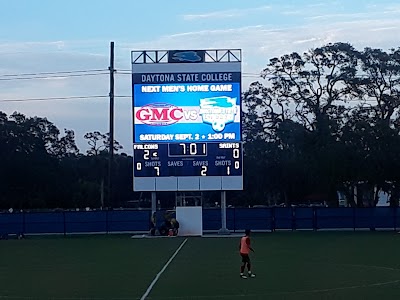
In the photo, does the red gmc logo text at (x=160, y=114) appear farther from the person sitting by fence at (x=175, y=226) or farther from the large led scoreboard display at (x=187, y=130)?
the person sitting by fence at (x=175, y=226)

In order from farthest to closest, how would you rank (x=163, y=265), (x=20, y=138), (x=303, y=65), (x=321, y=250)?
(x=20, y=138) < (x=303, y=65) < (x=321, y=250) < (x=163, y=265)

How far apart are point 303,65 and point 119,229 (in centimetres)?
2544

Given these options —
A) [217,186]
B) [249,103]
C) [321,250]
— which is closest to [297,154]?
[249,103]

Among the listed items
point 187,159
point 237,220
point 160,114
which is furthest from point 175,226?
point 237,220

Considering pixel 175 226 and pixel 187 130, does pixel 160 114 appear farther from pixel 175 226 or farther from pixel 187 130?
pixel 175 226

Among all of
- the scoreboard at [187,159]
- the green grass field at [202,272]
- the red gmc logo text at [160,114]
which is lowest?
the green grass field at [202,272]

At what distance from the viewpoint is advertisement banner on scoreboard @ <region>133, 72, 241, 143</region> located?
49688 millimetres

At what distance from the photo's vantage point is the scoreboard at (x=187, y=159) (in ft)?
164

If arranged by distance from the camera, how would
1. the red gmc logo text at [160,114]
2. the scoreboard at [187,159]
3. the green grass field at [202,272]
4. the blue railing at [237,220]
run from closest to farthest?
the green grass field at [202,272] → the red gmc logo text at [160,114] → the scoreboard at [187,159] → the blue railing at [237,220]

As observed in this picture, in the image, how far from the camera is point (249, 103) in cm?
8112

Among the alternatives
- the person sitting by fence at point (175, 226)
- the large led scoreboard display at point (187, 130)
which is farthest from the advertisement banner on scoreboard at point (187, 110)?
the person sitting by fence at point (175, 226)

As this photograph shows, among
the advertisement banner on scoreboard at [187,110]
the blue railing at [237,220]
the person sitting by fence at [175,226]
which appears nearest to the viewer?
the advertisement banner on scoreboard at [187,110]

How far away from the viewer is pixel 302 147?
71.6 m

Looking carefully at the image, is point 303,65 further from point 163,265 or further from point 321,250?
point 163,265
